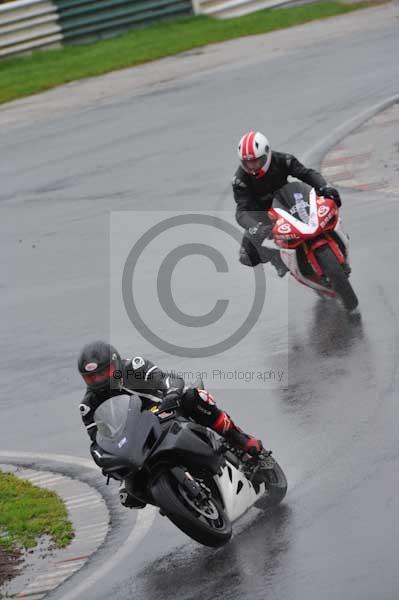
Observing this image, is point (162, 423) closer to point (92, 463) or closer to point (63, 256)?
point (92, 463)

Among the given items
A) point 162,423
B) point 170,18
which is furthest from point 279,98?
point 162,423

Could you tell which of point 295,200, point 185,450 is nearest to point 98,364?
point 185,450

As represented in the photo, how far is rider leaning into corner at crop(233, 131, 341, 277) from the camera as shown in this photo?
44.5ft

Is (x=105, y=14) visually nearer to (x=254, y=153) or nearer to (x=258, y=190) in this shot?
(x=258, y=190)

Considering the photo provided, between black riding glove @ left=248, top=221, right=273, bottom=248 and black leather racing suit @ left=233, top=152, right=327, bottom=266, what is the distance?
0.06m

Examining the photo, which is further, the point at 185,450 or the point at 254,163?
the point at 254,163

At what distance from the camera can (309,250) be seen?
13.1 meters

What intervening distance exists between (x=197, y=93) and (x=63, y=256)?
8423 millimetres

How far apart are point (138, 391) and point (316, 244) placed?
443 centimetres

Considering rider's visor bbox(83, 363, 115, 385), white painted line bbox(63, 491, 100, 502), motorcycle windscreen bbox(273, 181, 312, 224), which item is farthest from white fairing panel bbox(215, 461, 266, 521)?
motorcycle windscreen bbox(273, 181, 312, 224)

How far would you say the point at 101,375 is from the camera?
28.8 feet

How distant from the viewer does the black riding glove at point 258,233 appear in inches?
533

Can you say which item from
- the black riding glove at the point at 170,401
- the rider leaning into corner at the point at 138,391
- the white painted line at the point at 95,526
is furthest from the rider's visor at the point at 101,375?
the white painted line at the point at 95,526

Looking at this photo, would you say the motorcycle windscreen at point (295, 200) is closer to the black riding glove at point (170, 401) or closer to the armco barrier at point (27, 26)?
the black riding glove at point (170, 401)
